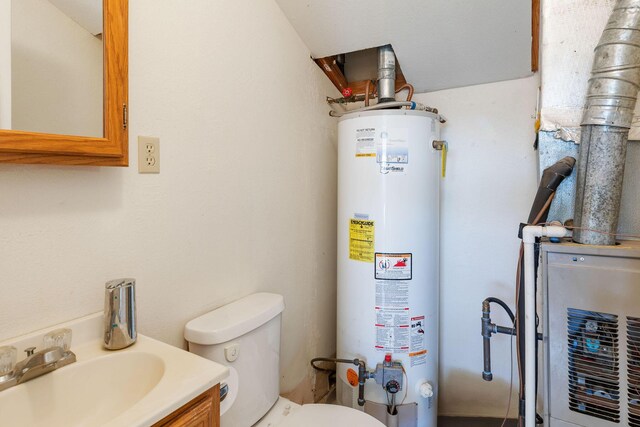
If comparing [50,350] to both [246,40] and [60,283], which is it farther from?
[246,40]

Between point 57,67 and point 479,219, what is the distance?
1805 mm

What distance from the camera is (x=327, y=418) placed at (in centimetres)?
116

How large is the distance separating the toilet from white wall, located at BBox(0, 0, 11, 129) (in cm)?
69

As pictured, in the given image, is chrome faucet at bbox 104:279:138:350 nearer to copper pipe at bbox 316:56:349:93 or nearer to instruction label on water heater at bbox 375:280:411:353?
instruction label on water heater at bbox 375:280:411:353

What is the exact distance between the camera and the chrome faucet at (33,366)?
0.64 meters

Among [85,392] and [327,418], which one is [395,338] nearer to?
[327,418]

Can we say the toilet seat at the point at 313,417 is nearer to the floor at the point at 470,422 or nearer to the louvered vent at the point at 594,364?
the louvered vent at the point at 594,364

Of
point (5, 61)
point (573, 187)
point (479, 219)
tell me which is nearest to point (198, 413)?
point (5, 61)

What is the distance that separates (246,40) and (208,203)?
67 centimetres

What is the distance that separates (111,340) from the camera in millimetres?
794

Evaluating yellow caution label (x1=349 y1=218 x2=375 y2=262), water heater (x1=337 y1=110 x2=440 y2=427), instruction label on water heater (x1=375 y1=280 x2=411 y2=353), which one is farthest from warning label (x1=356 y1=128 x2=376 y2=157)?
instruction label on water heater (x1=375 y1=280 x2=411 y2=353)

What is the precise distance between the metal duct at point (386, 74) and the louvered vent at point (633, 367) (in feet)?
4.22

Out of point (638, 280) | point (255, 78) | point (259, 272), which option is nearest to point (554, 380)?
point (638, 280)

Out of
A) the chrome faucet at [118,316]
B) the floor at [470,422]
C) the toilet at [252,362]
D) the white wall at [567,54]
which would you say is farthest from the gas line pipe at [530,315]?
the chrome faucet at [118,316]
